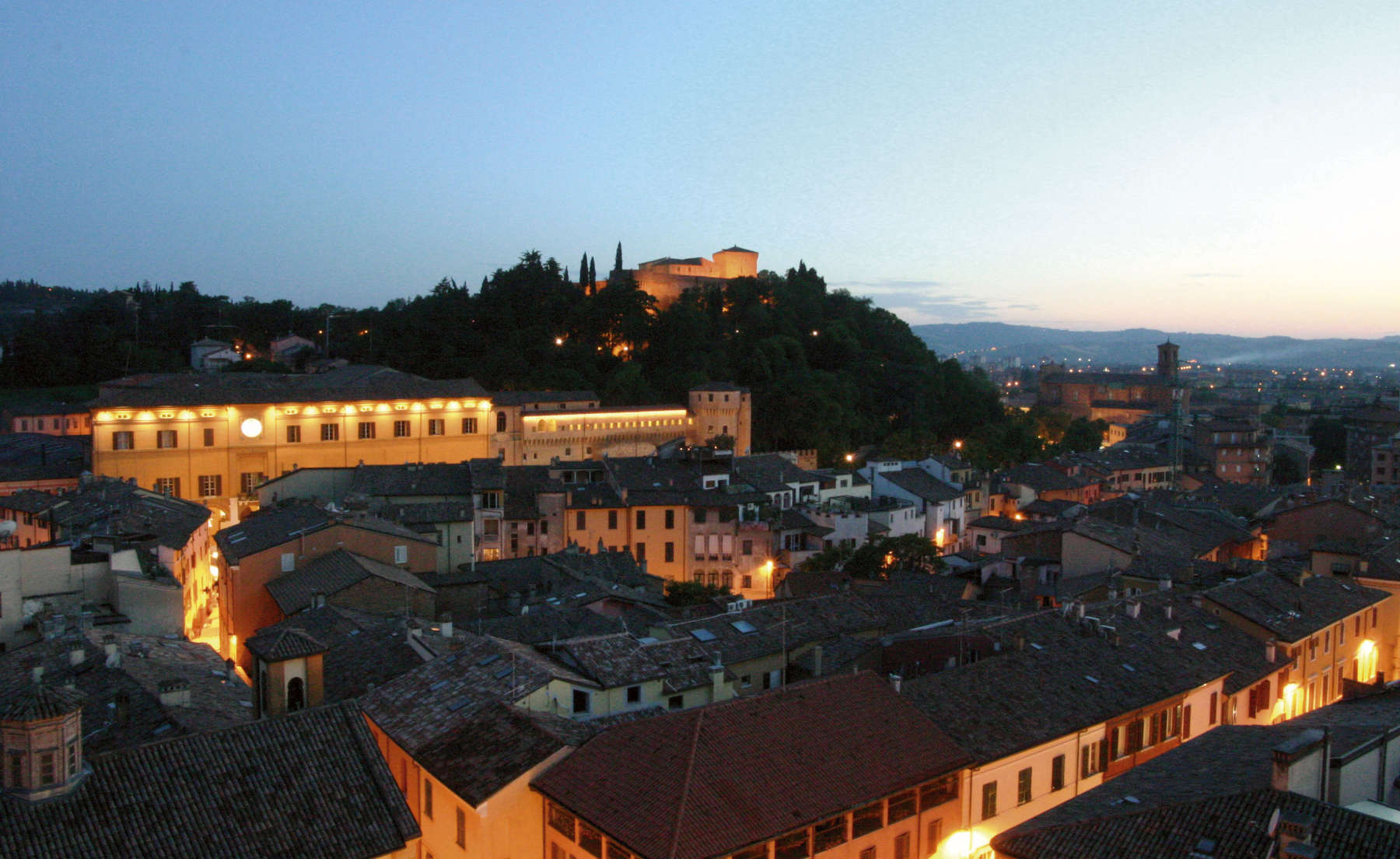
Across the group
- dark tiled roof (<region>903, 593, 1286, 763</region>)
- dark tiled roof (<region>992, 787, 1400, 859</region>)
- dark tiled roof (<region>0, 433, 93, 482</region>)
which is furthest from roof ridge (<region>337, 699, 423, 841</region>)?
dark tiled roof (<region>0, 433, 93, 482</region>)

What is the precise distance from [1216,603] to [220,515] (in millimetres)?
33315

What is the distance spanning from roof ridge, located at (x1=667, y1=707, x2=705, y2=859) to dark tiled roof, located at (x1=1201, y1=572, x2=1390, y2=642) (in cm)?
1222

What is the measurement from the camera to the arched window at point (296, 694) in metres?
13.1

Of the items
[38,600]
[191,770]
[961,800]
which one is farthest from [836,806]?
[38,600]

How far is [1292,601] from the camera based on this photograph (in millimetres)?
19516

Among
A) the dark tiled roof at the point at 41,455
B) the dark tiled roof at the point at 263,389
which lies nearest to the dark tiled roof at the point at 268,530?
the dark tiled roof at the point at 263,389

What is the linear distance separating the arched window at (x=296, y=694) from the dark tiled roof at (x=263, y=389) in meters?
31.0

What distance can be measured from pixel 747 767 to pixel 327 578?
1218 centimetres

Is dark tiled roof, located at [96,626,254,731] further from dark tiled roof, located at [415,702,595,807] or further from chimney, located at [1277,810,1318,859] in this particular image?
chimney, located at [1277,810,1318,859]

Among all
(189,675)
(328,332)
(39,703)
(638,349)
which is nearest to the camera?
(39,703)

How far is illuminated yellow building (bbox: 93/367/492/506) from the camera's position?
39.2 meters

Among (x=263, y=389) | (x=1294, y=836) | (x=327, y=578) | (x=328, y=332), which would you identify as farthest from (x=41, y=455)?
(x=1294, y=836)

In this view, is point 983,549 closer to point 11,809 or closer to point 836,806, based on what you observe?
point 836,806

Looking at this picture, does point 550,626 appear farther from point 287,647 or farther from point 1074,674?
point 1074,674
